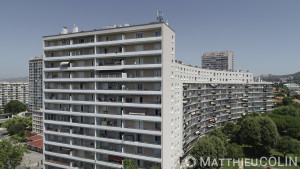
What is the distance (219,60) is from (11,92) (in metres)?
199

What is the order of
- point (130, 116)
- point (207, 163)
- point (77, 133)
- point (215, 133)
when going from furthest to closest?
point (215, 133) → point (207, 163) → point (77, 133) → point (130, 116)

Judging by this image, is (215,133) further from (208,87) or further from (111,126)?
(111,126)

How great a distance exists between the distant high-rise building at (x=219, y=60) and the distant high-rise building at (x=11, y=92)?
17667 cm

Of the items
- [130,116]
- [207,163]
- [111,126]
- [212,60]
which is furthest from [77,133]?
[212,60]

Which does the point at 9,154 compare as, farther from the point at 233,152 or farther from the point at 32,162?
the point at 233,152

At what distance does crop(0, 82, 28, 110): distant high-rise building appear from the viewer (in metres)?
154

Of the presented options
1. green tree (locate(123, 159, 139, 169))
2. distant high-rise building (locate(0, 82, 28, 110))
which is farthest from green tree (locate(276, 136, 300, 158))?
distant high-rise building (locate(0, 82, 28, 110))

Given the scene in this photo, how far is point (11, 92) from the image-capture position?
158125 mm

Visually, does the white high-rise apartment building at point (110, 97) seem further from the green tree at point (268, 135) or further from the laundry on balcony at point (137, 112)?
the green tree at point (268, 135)

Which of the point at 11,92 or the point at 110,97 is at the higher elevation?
the point at 110,97

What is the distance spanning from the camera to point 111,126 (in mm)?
35562

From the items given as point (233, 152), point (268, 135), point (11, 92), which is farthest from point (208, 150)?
point (11, 92)

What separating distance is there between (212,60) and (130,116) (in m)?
172

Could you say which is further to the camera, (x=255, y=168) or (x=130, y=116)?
(x=255, y=168)
